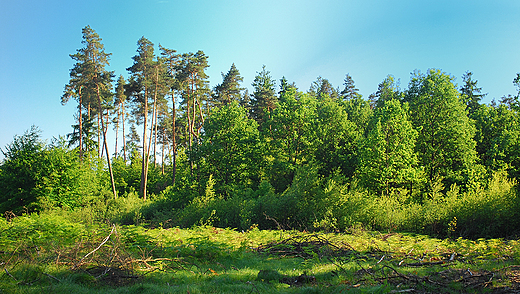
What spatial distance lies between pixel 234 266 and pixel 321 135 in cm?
2063

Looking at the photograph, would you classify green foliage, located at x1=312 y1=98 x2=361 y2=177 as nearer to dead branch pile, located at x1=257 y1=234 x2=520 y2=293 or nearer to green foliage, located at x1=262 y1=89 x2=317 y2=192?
green foliage, located at x1=262 y1=89 x2=317 y2=192

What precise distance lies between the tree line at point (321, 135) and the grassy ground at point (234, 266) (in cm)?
1006

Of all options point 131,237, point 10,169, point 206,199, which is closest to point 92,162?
point 10,169

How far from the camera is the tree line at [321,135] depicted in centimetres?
2280

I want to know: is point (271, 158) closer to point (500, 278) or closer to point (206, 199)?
point (206, 199)

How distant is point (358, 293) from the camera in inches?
218

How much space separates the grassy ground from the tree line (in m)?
10.1

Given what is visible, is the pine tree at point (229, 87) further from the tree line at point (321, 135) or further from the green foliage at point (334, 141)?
the green foliage at point (334, 141)

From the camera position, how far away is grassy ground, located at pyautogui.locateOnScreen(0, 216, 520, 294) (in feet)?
19.4

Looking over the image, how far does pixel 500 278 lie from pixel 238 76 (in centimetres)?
3732

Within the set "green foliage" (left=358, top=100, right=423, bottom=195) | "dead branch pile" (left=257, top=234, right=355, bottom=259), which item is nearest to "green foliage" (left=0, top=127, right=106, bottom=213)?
"dead branch pile" (left=257, top=234, right=355, bottom=259)

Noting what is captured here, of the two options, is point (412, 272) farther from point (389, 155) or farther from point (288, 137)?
point (288, 137)

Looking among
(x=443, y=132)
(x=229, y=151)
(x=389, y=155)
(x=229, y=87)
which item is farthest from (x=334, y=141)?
(x=229, y=87)

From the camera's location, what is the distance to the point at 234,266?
28.1ft
